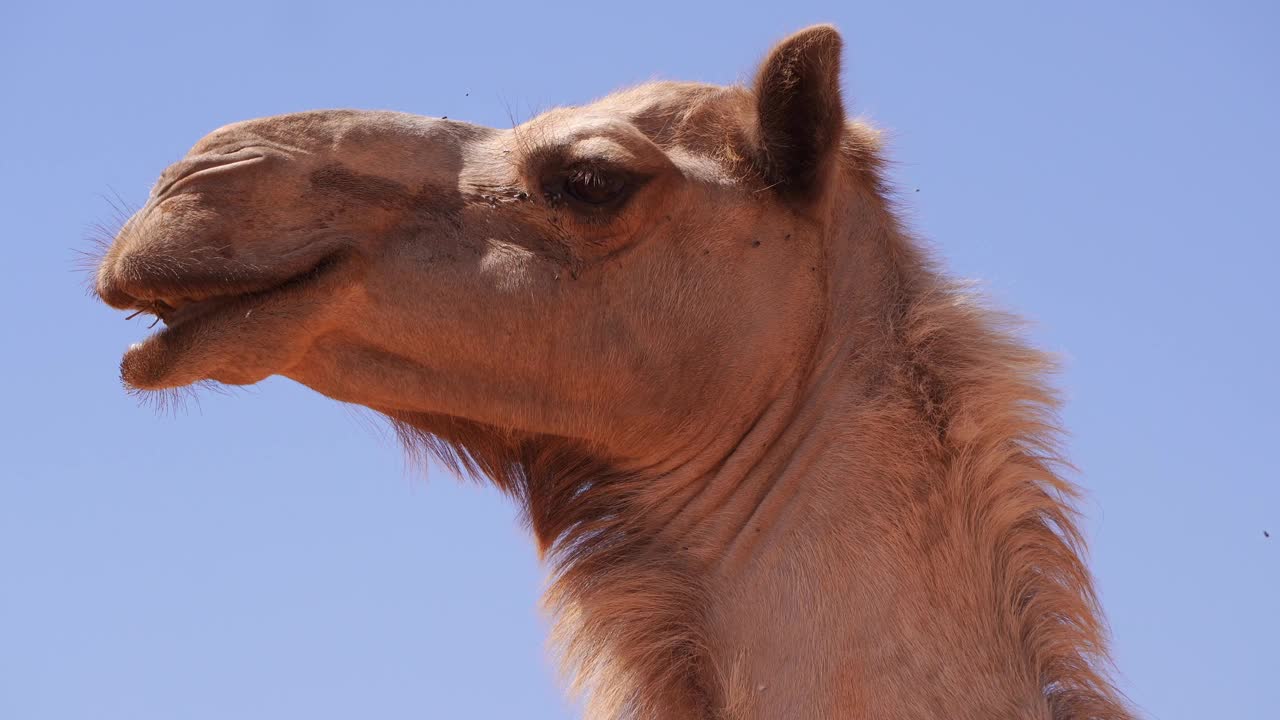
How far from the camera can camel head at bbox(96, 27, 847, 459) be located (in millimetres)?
4117

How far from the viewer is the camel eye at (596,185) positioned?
4410 millimetres

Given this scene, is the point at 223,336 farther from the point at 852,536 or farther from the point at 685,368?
the point at 852,536

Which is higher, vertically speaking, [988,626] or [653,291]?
[653,291]

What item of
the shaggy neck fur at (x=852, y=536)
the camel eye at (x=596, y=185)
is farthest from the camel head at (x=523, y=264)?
the shaggy neck fur at (x=852, y=536)

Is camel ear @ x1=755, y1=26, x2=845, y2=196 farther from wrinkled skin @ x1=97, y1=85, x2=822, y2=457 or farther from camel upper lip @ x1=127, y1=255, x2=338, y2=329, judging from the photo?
camel upper lip @ x1=127, y1=255, x2=338, y2=329

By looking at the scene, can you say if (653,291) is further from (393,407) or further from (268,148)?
(268,148)

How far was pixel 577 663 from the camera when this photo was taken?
4535 mm

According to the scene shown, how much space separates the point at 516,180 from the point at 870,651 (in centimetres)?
167

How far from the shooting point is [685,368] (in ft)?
14.6

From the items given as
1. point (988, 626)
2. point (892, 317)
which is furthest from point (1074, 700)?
point (892, 317)

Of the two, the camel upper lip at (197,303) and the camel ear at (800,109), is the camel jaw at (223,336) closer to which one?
the camel upper lip at (197,303)

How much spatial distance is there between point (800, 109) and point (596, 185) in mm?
662

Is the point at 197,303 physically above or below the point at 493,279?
above

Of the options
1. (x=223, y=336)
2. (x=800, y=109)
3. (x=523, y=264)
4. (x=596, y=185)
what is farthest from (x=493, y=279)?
(x=800, y=109)
